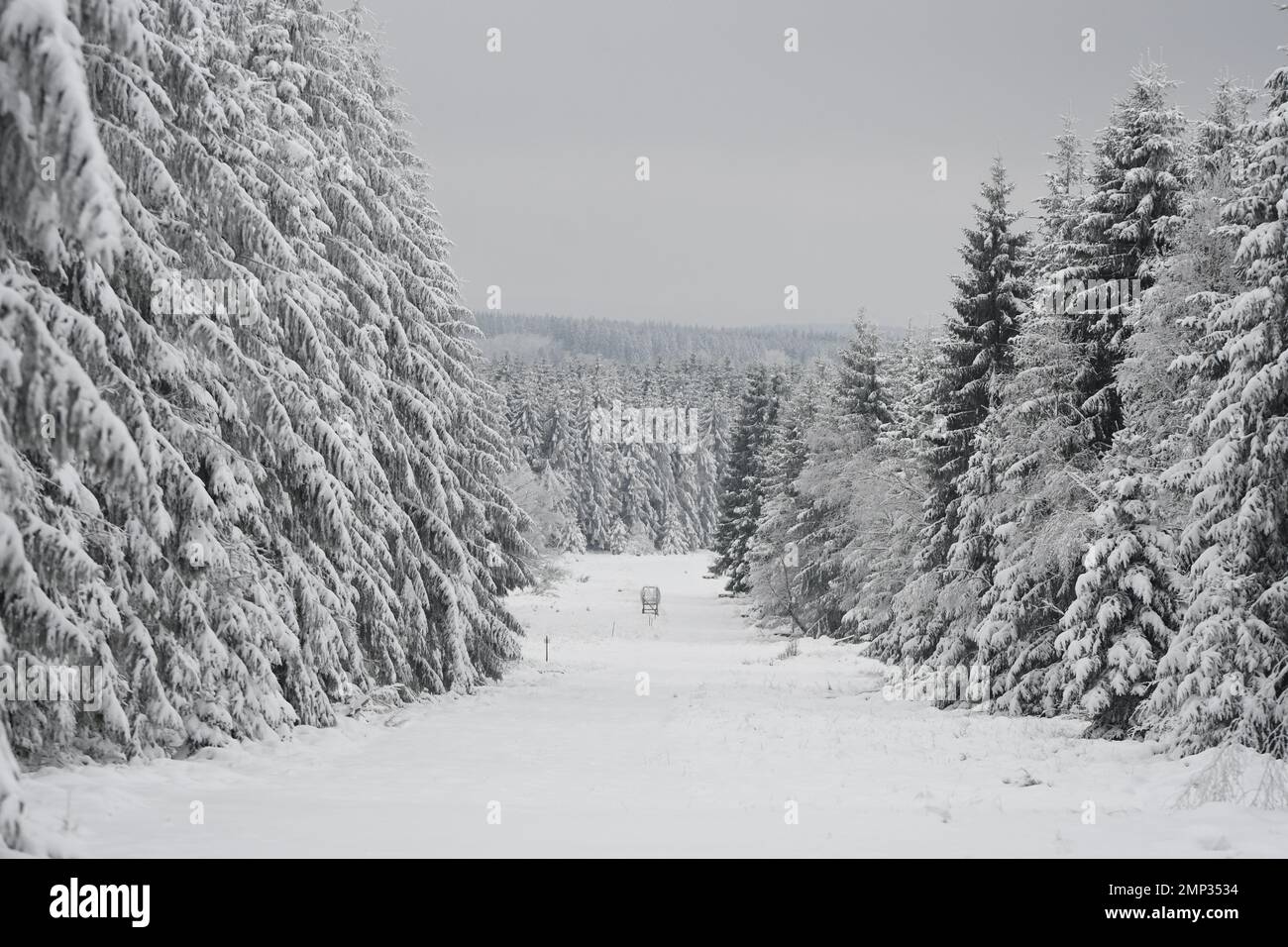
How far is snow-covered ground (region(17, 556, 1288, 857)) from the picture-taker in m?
9.26

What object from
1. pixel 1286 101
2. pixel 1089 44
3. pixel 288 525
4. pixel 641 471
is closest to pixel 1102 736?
pixel 1286 101

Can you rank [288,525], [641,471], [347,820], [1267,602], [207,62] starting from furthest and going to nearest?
[641,471] → [288,525] → [207,62] → [1267,602] → [347,820]

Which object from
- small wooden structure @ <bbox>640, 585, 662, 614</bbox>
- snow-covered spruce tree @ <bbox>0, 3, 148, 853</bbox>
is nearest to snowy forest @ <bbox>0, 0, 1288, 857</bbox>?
snow-covered spruce tree @ <bbox>0, 3, 148, 853</bbox>

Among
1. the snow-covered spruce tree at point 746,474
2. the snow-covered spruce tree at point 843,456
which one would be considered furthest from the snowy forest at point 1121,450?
the snow-covered spruce tree at point 746,474

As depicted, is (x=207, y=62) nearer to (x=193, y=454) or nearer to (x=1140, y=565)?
(x=193, y=454)

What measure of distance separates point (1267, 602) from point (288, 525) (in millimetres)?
13662

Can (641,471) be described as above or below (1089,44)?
below

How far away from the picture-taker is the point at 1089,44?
18719mm

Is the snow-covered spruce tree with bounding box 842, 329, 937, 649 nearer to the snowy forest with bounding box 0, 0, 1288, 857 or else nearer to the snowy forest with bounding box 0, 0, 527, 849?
the snowy forest with bounding box 0, 0, 1288, 857

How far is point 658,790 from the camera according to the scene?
12.4m

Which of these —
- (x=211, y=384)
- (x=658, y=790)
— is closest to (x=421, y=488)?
(x=211, y=384)

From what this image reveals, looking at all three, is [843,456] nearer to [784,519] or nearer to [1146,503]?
[784,519]

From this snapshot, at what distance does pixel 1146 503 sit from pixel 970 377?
8186 millimetres

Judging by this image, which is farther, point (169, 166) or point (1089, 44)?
point (1089, 44)
